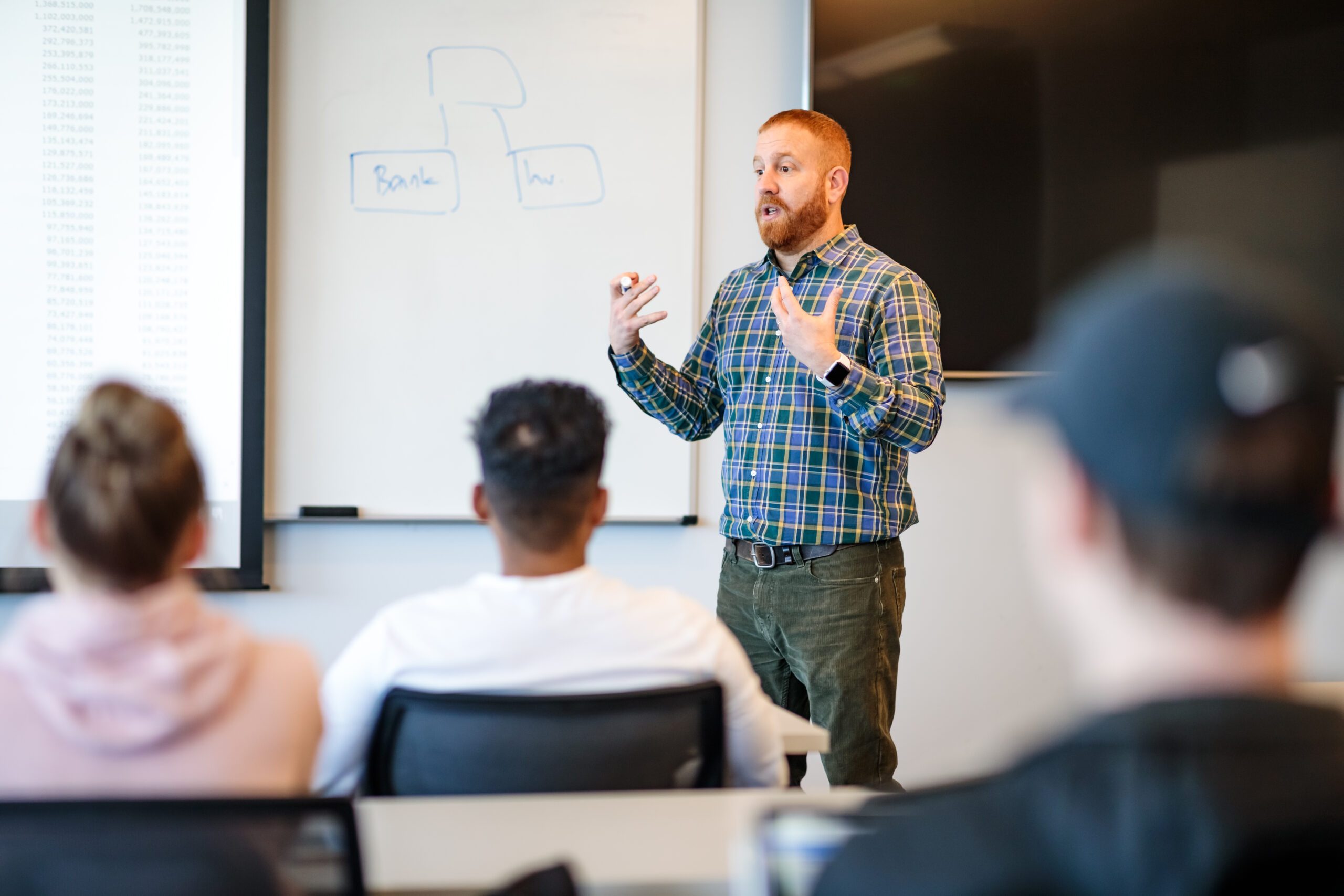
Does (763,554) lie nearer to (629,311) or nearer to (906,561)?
(629,311)

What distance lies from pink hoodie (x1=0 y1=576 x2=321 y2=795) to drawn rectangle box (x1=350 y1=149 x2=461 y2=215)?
203 cm

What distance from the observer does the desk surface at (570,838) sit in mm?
956

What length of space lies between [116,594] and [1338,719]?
959 millimetres

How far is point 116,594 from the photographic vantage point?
96 centimetres

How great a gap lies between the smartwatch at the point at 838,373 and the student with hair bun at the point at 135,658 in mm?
1295

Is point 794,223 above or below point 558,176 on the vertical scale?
Result: below

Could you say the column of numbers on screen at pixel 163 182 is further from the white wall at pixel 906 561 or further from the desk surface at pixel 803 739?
the desk surface at pixel 803 739

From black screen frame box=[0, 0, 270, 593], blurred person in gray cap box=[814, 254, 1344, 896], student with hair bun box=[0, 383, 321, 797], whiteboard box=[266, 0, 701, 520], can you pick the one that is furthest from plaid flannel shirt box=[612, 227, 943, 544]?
blurred person in gray cap box=[814, 254, 1344, 896]

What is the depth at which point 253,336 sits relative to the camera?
2729 millimetres

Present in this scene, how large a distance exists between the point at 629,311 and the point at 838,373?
Answer: 488 mm

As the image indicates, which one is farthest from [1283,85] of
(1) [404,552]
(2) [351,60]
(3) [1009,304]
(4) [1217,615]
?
(4) [1217,615]

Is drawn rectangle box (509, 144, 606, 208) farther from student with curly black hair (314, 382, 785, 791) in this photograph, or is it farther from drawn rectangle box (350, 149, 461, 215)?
student with curly black hair (314, 382, 785, 791)

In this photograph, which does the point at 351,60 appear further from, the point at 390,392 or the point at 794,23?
the point at 794,23

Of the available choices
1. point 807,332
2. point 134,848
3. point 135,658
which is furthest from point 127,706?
point 807,332
